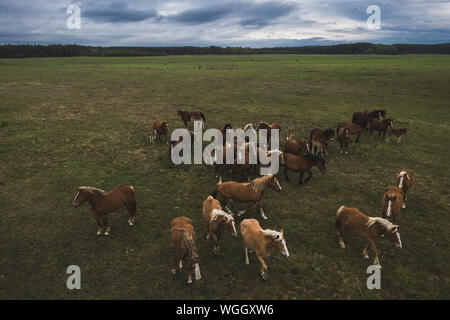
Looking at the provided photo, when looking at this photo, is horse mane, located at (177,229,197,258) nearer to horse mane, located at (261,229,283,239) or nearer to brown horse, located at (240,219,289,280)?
brown horse, located at (240,219,289,280)

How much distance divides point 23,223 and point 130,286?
5223mm

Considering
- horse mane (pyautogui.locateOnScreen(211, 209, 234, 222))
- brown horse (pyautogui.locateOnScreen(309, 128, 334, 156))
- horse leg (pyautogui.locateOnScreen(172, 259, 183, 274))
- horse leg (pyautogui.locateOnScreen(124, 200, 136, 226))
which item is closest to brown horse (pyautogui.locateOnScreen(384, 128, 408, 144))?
brown horse (pyautogui.locateOnScreen(309, 128, 334, 156))

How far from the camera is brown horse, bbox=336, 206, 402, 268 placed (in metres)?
6.45

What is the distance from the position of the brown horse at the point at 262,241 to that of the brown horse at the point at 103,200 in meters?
3.89

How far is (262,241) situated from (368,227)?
9.81ft

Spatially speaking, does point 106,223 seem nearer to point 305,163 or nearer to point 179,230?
point 179,230

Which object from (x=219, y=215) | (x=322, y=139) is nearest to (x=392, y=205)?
(x=219, y=215)

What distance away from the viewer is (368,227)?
263 inches

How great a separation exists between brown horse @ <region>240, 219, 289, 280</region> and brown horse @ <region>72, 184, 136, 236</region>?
3.89m

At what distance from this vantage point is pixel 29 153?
13969 mm

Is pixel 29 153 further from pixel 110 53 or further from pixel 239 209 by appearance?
pixel 110 53

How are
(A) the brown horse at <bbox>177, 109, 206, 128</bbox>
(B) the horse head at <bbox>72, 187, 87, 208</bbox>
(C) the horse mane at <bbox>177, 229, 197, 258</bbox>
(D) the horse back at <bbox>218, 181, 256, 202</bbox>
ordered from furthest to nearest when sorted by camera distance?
(A) the brown horse at <bbox>177, 109, 206, 128</bbox> < (D) the horse back at <bbox>218, 181, 256, 202</bbox> < (B) the horse head at <bbox>72, 187, 87, 208</bbox> < (C) the horse mane at <bbox>177, 229, 197, 258</bbox>

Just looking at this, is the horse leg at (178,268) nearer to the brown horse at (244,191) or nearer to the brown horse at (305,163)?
the brown horse at (244,191)

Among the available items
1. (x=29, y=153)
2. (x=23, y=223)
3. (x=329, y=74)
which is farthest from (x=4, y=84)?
(x=329, y=74)
